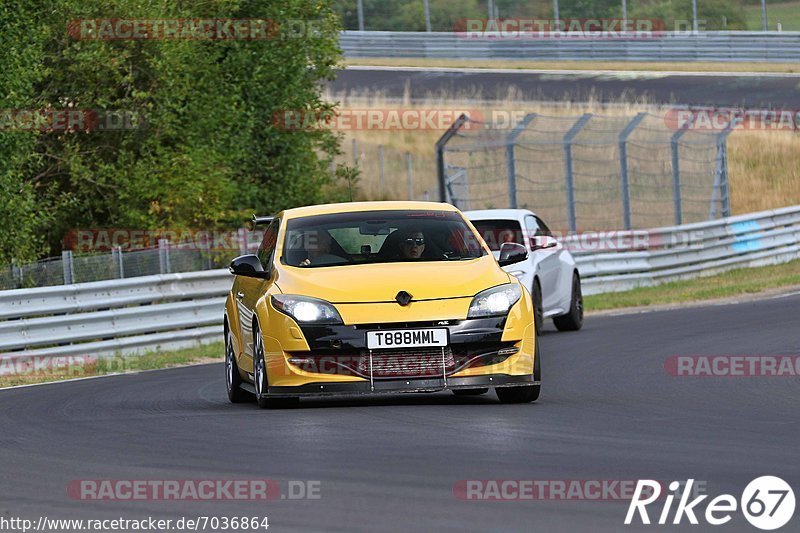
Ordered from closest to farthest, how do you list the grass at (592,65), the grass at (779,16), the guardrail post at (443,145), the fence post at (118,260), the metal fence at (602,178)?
1. the fence post at (118,260)
2. the guardrail post at (443,145)
3. the metal fence at (602,178)
4. the grass at (592,65)
5. the grass at (779,16)

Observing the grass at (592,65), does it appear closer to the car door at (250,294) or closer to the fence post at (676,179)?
the fence post at (676,179)

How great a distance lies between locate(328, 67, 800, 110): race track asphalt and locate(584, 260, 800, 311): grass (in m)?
13.8

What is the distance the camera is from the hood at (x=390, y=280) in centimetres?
1098

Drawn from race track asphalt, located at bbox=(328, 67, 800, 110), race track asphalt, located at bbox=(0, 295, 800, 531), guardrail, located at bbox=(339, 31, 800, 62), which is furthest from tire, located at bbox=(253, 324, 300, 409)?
guardrail, located at bbox=(339, 31, 800, 62)

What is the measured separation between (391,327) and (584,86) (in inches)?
1480

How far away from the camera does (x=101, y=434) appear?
10328 millimetres

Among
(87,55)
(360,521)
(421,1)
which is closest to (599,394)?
(360,521)

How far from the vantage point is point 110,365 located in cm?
1905

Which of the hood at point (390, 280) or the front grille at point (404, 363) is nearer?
the front grille at point (404, 363)

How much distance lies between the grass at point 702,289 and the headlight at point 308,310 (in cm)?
1485

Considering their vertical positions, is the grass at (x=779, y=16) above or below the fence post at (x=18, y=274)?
above

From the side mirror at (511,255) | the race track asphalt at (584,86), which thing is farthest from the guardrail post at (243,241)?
the race track asphalt at (584,86)

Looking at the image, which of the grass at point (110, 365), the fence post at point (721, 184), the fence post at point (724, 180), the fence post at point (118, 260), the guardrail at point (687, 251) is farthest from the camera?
the fence post at point (721, 184)

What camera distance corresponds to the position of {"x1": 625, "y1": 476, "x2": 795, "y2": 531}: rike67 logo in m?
6.62
